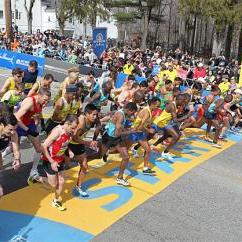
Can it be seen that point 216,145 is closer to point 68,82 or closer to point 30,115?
point 68,82

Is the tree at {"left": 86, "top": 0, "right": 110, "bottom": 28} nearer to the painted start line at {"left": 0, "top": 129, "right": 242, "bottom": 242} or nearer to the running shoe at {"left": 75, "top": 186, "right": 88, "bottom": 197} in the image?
the painted start line at {"left": 0, "top": 129, "right": 242, "bottom": 242}

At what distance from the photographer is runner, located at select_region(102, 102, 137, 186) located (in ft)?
24.1

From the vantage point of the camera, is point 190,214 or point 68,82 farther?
point 68,82

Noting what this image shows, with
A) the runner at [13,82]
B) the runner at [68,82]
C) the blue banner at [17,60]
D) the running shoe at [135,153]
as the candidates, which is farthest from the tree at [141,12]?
the runner at [13,82]

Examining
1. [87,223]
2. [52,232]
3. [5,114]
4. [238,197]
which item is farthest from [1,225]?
[238,197]

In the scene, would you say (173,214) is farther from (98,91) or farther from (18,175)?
(98,91)

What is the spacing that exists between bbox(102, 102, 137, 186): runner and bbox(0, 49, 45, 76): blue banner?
1250 centimetres

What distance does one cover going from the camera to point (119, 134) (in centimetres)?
742

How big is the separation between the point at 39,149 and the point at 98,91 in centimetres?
367

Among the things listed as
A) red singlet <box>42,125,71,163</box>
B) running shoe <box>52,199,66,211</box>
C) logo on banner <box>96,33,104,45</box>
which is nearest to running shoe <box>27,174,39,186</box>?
running shoe <box>52,199,66,211</box>

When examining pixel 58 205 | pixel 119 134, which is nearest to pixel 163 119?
pixel 119 134

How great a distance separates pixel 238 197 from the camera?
8.11 meters

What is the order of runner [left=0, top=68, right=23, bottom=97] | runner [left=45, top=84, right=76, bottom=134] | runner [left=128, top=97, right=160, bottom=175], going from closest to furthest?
runner [left=45, top=84, right=76, bottom=134] → runner [left=128, top=97, right=160, bottom=175] → runner [left=0, top=68, right=23, bottom=97]

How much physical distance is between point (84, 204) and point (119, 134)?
1321 millimetres
